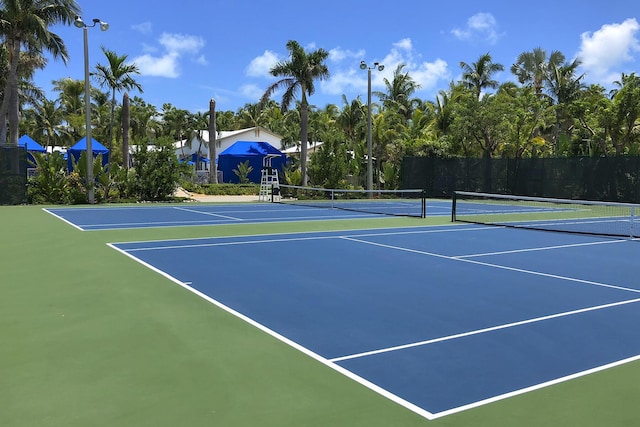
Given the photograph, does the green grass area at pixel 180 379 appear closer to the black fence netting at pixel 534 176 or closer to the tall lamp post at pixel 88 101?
the tall lamp post at pixel 88 101

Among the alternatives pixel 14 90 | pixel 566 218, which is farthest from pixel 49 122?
pixel 566 218

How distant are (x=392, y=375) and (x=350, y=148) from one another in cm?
3644

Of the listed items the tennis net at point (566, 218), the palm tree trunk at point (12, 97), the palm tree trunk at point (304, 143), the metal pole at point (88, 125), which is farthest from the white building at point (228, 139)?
the tennis net at point (566, 218)

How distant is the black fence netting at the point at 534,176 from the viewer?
2589cm

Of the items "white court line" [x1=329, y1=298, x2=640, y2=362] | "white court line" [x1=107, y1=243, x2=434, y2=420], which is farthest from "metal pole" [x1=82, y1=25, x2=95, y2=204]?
"white court line" [x1=329, y1=298, x2=640, y2=362]

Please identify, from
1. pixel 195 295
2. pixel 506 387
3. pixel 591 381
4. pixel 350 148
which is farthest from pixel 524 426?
pixel 350 148

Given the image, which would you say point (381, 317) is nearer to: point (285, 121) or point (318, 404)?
point (318, 404)

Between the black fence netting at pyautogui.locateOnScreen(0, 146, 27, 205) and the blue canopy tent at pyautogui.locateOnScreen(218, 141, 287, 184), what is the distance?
786 inches

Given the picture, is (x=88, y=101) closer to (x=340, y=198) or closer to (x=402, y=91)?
(x=340, y=198)

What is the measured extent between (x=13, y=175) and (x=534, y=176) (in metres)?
23.4

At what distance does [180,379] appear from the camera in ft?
13.3

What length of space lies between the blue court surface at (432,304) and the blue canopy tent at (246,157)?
29.5 metres

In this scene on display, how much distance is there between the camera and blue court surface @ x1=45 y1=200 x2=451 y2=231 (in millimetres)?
15336

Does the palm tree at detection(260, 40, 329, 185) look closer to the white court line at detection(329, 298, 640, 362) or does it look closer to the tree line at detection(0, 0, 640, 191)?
the tree line at detection(0, 0, 640, 191)
